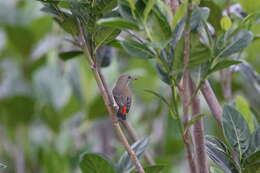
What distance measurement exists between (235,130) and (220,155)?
0.14ft

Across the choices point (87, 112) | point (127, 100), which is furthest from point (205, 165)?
point (87, 112)

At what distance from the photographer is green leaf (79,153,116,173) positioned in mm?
852

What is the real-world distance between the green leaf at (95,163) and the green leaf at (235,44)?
0.25m

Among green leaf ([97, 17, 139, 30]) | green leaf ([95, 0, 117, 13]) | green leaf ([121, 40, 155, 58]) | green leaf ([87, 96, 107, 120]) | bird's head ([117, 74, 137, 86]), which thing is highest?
green leaf ([95, 0, 117, 13])

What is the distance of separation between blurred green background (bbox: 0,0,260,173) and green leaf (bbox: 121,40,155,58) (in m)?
0.75

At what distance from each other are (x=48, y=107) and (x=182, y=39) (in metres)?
0.97

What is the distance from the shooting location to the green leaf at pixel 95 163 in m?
0.85

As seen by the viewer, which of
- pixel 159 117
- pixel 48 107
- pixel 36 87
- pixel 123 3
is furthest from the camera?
pixel 159 117

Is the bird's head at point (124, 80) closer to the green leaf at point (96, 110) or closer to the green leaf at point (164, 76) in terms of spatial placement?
the green leaf at point (164, 76)

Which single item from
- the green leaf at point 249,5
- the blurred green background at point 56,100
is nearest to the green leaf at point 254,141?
the green leaf at point 249,5

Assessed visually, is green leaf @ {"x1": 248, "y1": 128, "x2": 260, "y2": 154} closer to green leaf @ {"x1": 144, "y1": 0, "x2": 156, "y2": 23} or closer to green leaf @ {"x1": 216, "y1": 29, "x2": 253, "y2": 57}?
green leaf @ {"x1": 216, "y1": 29, "x2": 253, "y2": 57}

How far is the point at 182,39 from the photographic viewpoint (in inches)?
29.2

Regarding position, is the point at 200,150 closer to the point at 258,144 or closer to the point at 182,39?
the point at 258,144

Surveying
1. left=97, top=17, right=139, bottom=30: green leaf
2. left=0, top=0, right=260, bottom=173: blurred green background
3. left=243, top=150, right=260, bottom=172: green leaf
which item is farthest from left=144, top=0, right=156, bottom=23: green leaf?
left=0, top=0, right=260, bottom=173: blurred green background
